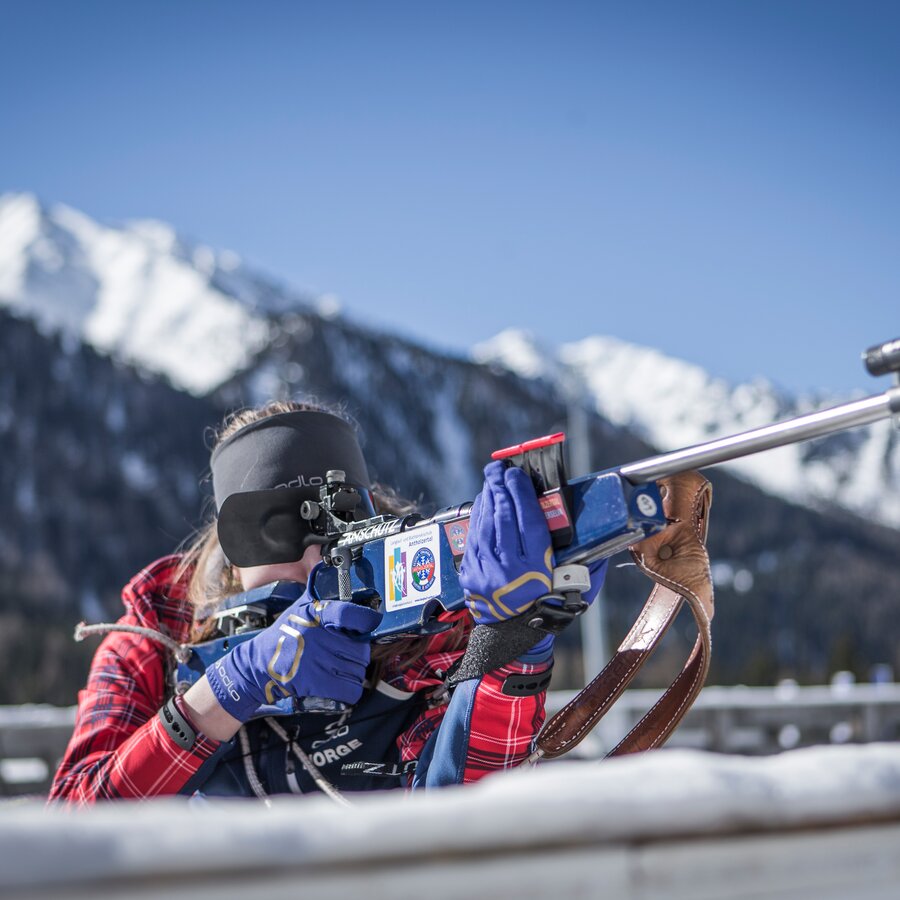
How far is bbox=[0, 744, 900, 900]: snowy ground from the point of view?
29.6 inches

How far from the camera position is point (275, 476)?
323 cm

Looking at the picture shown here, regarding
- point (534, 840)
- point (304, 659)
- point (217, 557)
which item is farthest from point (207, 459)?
point (534, 840)

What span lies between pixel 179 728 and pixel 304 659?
1.40 ft

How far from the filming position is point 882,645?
97.1m

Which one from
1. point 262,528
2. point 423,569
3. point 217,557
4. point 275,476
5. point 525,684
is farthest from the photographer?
point 217,557

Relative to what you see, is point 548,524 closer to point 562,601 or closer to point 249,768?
point 562,601

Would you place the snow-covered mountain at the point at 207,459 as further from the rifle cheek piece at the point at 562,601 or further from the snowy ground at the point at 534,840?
the snowy ground at the point at 534,840

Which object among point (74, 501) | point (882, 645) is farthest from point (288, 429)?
point (882, 645)

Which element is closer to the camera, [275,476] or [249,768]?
[249,768]

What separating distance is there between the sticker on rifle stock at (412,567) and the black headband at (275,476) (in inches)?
18.5

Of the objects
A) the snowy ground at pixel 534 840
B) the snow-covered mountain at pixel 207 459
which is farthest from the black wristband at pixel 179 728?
the snow-covered mountain at pixel 207 459

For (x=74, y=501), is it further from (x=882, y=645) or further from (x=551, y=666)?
(x=551, y=666)

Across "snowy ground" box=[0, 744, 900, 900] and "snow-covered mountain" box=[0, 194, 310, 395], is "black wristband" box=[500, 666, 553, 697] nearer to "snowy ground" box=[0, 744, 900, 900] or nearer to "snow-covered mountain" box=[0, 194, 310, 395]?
"snowy ground" box=[0, 744, 900, 900]

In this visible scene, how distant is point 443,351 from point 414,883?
12189 centimetres
